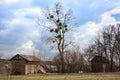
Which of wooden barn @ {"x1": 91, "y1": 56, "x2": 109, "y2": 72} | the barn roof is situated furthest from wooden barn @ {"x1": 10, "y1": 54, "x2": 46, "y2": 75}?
the barn roof

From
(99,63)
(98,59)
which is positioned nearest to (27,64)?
(98,59)

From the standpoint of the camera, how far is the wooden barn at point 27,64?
95050mm

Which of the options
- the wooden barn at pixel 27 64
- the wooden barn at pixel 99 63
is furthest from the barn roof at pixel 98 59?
the wooden barn at pixel 27 64

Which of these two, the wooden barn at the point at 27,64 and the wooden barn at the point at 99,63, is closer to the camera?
the wooden barn at the point at 27,64

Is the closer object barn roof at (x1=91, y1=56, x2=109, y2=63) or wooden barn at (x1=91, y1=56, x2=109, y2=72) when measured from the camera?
wooden barn at (x1=91, y1=56, x2=109, y2=72)

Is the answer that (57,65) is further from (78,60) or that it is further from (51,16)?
(51,16)

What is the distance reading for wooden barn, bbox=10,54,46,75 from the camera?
Result: 95.1 meters

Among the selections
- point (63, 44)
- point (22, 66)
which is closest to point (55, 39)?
point (63, 44)

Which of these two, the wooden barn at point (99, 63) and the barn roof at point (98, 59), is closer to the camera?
the wooden barn at point (99, 63)

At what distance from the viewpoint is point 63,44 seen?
71875 mm

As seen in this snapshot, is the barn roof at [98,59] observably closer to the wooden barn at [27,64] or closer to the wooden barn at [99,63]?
the wooden barn at [99,63]

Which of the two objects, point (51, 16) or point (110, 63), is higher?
point (51, 16)

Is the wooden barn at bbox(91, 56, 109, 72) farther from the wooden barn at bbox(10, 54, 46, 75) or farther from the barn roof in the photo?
the wooden barn at bbox(10, 54, 46, 75)

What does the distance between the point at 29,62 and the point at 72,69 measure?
20.9m
